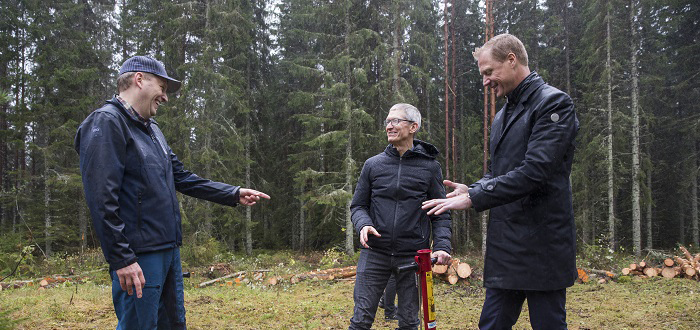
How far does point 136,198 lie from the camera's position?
2.23m

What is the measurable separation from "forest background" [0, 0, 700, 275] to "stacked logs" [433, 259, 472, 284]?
15.7 feet

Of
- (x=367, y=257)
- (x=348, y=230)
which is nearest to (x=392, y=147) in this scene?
(x=367, y=257)

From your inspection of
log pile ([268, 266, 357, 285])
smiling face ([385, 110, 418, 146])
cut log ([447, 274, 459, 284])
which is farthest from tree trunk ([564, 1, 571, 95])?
smiling face ([385, 110, 418, 146])

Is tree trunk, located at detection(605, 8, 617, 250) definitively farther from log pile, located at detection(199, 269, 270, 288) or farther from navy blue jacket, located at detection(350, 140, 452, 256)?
navy blue jacket, located at detection(350, 140, 452, 256)

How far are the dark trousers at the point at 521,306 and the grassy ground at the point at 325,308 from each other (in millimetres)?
3347

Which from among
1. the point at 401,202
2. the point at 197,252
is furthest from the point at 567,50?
the point at 401,202

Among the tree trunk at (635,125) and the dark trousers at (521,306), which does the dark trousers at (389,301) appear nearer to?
the dark trousers at (521,306)

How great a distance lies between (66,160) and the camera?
15109 mm

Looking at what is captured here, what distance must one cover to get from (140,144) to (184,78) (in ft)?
39.3

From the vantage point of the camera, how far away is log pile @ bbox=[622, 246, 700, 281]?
8895 mm

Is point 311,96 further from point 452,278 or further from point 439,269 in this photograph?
point 452,278

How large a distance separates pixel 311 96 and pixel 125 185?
481 inches

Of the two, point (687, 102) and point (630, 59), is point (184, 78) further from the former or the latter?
point (687, 102)

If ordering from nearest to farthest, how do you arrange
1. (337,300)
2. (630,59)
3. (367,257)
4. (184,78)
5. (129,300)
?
(129,300), (367,257), (337,300), (184,78), (630,59)
